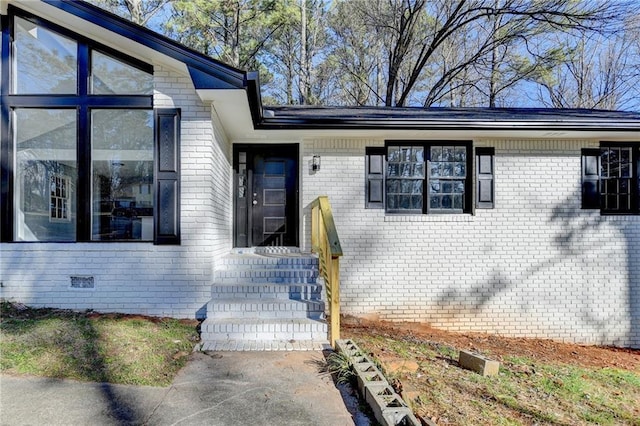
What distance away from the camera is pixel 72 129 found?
4949mm

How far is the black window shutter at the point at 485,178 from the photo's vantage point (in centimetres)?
627

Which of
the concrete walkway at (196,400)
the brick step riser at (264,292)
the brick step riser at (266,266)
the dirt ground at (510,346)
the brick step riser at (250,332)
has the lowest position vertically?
the dirt ground at (510,346)

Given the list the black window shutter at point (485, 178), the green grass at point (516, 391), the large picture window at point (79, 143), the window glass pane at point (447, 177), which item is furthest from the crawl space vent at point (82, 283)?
the black window shutter at point (485, 178)

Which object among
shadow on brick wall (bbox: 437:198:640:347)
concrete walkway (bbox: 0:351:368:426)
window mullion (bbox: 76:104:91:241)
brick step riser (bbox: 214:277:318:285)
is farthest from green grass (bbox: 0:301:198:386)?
shadow on brick wall (bbox: 437:198:640:347)

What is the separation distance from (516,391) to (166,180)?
460 cm

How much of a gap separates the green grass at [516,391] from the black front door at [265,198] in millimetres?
2971

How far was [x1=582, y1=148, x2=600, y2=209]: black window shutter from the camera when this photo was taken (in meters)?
6.32

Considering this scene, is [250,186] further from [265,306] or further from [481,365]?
[481,365]

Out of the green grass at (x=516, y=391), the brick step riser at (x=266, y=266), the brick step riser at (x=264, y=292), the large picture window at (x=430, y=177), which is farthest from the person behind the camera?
the large picture window at (x=430, y=177)

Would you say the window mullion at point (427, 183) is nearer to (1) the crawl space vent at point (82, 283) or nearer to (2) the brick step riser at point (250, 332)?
(2) the brick step riser at point (250, 332)

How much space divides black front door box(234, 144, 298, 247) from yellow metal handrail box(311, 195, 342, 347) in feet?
2.79

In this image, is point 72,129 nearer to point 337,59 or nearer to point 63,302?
point 63,302

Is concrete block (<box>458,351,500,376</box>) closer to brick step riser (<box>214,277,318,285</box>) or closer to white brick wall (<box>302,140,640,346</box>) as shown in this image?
brick step riser (<box>214,277,318,285</box>)

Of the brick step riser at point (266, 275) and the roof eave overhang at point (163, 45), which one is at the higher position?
the roof eave overhang at point (163, 45)
